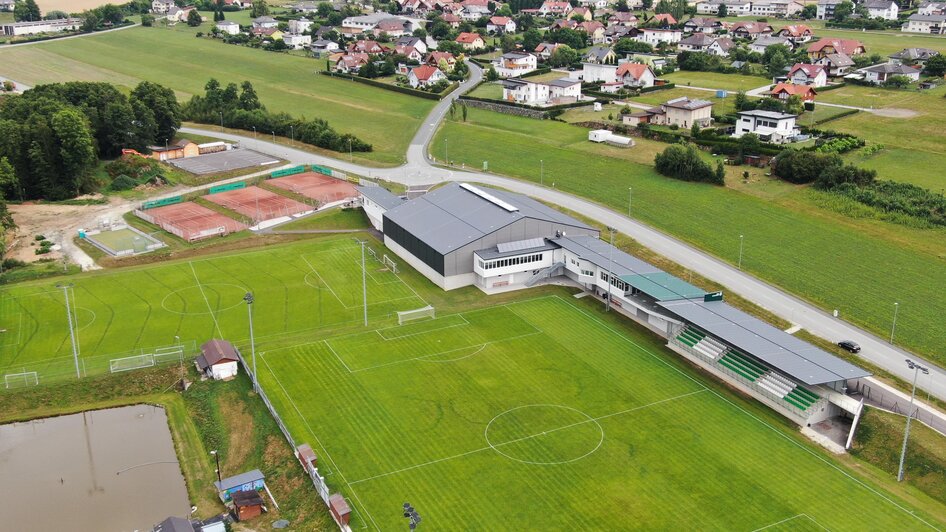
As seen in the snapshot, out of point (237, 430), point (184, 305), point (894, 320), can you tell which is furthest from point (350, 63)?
point (894, 320)

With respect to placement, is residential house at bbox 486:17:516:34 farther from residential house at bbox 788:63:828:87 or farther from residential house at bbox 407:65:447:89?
residential house at bbox 788:63:828:87

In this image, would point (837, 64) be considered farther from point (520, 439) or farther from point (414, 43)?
point (520, 439)

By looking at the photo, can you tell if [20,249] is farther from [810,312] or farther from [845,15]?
[845,15]

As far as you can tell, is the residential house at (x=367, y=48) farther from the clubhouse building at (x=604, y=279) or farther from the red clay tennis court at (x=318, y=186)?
the clubhouse building at (x=604, y=279)

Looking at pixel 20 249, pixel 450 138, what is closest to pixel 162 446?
pixel 20 249

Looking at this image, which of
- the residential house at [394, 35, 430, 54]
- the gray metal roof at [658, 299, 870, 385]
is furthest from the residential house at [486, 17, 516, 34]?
the gray metal roof at [658, 299, 870, 385]

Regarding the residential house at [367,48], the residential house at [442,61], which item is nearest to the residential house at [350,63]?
the residential house at [367,48]
